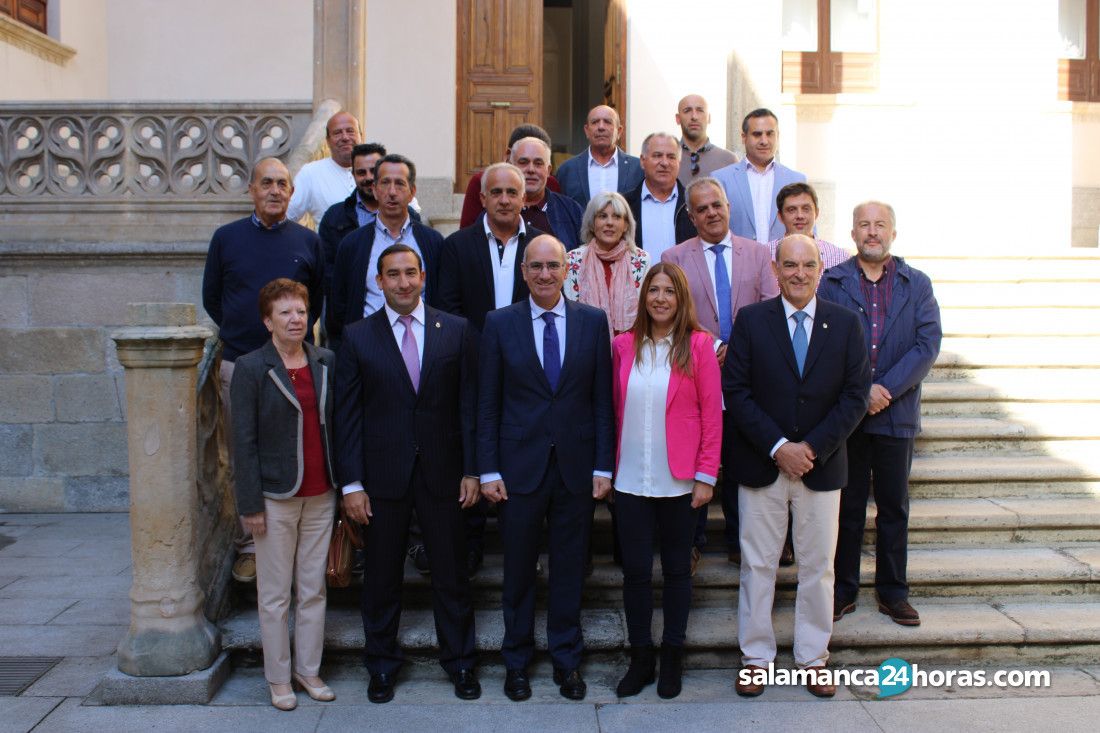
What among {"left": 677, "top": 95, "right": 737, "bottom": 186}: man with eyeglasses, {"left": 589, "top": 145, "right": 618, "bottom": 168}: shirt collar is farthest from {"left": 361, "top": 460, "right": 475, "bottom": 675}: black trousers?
{"left": 677, "top": 95, "right": 737, "bottom": 186}: man with eyeglasses

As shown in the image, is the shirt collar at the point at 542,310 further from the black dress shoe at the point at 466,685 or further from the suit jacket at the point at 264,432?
the black dress shoe at the point at 466,685

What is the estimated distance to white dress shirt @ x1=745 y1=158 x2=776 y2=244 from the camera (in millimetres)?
6254

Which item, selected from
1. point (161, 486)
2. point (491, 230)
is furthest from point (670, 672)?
point (161, 486)

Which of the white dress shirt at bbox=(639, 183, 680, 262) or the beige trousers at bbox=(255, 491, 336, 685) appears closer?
the beige trousers at bbox=(255, 491, 336, 685)

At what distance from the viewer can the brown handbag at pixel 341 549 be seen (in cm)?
461

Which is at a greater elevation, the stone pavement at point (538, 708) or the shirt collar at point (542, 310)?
the shirt collar at point (542, 310)

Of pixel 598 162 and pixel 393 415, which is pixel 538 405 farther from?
pixel 598 162

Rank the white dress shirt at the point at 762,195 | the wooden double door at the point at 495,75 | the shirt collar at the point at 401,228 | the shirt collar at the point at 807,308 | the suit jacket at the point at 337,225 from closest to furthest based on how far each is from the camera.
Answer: the shirt collar at the point at 807,308 < the shirt collar at the point at 401,228 < the suit jacket at the point at 337,225 < the white dress shirt at the point at 762,195 < the wooden double door at the point at 495,75

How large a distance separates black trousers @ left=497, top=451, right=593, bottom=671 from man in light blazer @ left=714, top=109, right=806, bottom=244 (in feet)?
7.97

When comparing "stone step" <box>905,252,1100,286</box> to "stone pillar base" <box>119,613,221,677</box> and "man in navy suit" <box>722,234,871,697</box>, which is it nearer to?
"man in navy suit" <box>722,234,871,697</box>

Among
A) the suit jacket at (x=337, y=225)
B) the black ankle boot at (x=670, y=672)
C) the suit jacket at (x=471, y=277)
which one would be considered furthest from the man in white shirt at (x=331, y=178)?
the black ankle boot at (x=670, y=672)

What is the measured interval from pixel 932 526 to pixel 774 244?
182 cm

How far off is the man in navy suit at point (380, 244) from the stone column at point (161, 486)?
0.86m

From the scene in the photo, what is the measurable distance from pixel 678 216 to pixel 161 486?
10.1 feet
